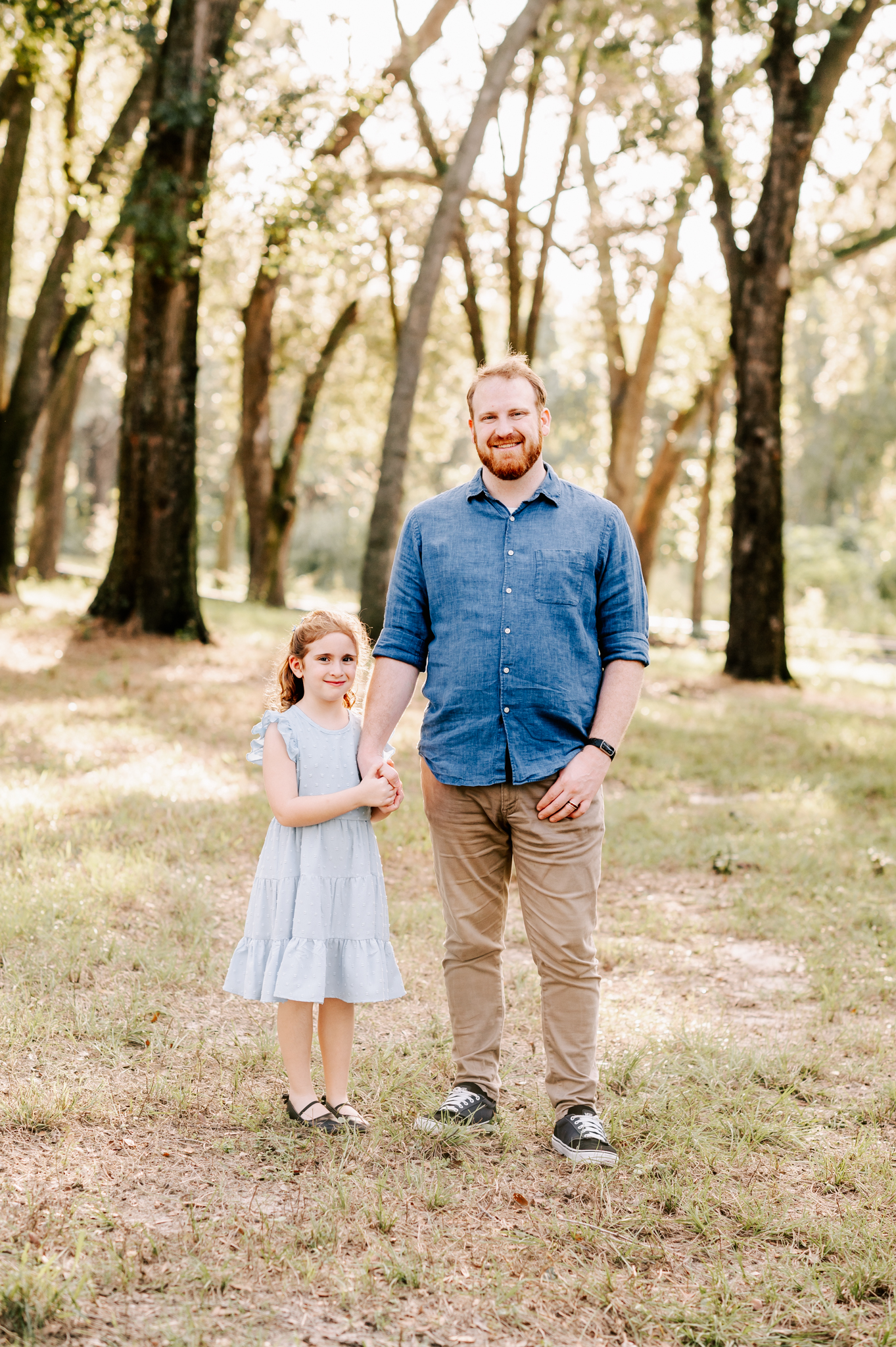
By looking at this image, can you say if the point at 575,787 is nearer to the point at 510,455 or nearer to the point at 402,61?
the point at 510,455

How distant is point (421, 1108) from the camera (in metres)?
3.73

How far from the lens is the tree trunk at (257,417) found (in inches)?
798

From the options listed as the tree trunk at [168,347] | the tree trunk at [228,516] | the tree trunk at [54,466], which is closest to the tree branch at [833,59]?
the tree trunk at [168,347]

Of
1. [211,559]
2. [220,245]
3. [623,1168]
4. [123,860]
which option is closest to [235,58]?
[220,245]

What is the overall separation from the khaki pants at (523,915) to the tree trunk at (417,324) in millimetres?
9205

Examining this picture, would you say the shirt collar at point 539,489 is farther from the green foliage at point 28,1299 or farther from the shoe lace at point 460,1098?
the green foliage at point 28,1299

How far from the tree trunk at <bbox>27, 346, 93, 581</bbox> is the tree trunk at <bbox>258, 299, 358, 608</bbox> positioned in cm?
398

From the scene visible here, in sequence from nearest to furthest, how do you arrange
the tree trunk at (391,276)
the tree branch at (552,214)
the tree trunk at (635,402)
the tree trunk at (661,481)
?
1. the tree branch at (552,214)
2. the tree trunk at (635,402)
3. the tree trunk at (391,276)
4. the tree trunk at (661,481)

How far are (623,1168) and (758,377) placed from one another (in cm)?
1220

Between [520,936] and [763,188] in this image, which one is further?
[763,188]

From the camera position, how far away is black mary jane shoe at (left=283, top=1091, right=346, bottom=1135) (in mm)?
3479

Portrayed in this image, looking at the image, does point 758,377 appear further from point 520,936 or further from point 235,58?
point 520,936

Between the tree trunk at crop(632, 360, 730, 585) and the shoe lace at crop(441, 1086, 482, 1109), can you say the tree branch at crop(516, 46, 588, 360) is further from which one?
the shoe lace at crop(441, 1086, 482, 1109)

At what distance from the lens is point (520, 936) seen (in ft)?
18.7
